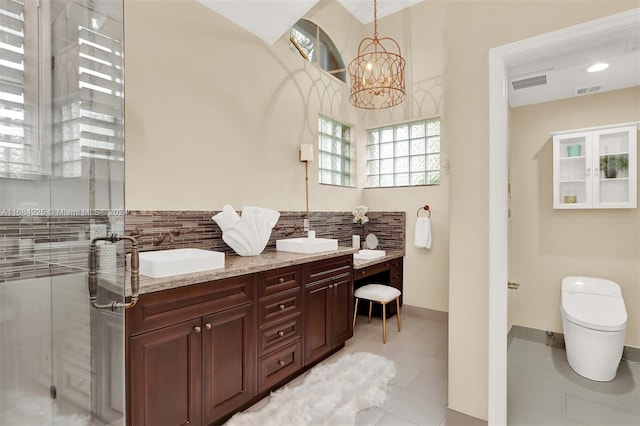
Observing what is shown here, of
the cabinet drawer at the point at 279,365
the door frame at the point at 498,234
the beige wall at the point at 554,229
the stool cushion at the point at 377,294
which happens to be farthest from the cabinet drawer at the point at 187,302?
the beige wall at the point at 554,229

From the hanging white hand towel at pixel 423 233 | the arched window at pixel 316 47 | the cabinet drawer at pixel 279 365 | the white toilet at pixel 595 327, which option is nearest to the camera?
the cabinet drawer at pixel 279 365

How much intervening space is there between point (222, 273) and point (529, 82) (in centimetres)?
266

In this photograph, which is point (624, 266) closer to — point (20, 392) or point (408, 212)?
point (408, 212)

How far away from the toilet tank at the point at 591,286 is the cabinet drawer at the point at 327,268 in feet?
6.44

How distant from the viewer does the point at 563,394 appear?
2250 millimetres

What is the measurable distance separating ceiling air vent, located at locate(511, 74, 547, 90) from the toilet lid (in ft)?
6.00

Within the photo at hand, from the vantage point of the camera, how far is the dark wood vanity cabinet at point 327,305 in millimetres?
2570

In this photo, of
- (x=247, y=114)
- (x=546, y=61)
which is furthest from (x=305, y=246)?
(x=546, y=61)

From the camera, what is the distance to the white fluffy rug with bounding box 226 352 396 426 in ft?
6.30

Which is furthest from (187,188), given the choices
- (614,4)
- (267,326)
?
(614,4)

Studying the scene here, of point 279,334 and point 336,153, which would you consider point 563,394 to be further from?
point 336,153

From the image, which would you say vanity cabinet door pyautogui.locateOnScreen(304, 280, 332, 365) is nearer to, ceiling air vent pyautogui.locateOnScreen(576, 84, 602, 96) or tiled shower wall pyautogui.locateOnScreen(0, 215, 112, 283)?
tiled shower wall pyautogui.locateOnScreen(0, 215, 112, 283)

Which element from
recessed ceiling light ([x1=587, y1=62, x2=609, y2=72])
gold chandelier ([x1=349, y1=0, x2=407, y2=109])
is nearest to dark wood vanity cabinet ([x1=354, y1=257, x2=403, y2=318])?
gold chandelier ([x1=349, y1=0, x2=407, y2=109])

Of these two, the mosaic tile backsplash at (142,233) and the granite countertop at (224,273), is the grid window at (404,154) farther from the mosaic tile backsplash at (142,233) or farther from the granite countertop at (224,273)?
the granite countertop at (224,273)
